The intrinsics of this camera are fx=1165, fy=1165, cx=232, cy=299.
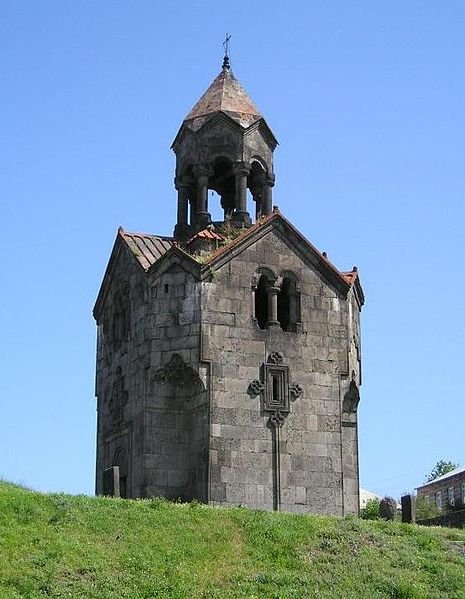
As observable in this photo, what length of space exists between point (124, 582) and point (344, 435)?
9.08 metres

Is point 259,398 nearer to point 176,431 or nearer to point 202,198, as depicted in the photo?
point 176,431

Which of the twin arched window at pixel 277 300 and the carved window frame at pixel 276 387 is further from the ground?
the twin arched window at pixel 277 300

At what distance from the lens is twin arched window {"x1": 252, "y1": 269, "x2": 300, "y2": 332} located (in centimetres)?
2481

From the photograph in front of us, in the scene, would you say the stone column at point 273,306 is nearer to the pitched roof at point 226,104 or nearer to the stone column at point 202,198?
the stone column at point 202,198

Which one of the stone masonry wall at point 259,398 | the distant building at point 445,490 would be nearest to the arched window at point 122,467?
the stone masonry wall at point 259,398

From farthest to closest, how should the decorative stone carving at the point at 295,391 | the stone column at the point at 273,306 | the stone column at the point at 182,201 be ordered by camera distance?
1. the stone column at the point at 182,201
2. the stone column at the point at 273,306
3. the decorative stone carving at the point at 295,391

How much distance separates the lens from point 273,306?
81.4ft

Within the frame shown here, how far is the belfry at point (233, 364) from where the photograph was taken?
2353 centimetres

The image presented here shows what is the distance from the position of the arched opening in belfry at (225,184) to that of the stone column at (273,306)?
296cm

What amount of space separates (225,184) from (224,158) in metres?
1.29

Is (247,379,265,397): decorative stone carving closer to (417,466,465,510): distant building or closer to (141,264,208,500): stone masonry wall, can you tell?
(141,264,208,500): stone masonry wall

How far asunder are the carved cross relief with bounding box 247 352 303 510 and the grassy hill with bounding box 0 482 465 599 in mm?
3402

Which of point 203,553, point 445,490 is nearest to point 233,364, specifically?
point 203,553

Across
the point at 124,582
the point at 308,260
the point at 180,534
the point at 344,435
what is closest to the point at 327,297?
the point at 308,260
